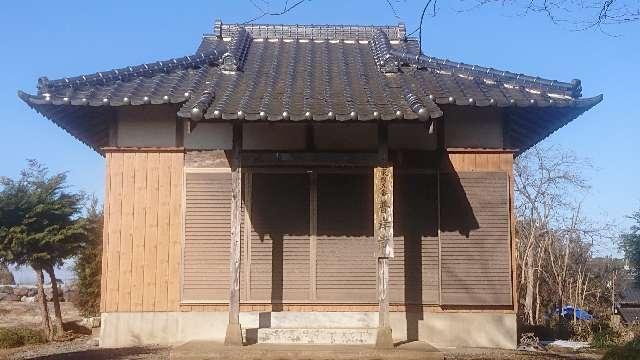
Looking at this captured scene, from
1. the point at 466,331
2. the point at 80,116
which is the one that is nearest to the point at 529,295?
the point at 466,331

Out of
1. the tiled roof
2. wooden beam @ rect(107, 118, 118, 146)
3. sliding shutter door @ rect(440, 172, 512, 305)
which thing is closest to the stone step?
sliding shutter door @ rect(440, 172, 512, 305)

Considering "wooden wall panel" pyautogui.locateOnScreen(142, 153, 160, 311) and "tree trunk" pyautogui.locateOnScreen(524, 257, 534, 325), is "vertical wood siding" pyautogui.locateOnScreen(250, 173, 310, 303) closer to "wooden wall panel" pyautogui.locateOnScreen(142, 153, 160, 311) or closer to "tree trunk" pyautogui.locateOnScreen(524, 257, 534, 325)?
"wooden wall panel" pyautogui.locateOnScreen(142, 153, 160, 311)

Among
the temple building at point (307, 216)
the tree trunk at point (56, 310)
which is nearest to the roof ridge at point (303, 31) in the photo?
the temple building at point (307, 216)

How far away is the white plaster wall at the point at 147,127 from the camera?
970 centimetres

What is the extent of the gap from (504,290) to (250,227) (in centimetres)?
381

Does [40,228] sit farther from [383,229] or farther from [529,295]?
[529,295]

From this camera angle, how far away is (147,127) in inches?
383

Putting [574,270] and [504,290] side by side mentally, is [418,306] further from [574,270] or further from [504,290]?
[574,270]

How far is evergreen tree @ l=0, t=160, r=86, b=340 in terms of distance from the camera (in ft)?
48.0

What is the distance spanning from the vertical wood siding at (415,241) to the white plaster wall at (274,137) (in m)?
1.57

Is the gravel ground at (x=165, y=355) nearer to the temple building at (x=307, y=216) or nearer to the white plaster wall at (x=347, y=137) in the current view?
the temple building at (x=307, y=216)

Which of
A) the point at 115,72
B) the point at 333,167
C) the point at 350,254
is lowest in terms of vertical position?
the point at 350,254

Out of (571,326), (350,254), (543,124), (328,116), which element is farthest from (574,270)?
(328,116)

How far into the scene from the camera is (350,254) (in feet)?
31.2
